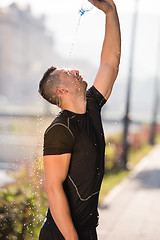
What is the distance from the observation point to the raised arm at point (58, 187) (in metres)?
2.23

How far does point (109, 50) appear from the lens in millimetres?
2820

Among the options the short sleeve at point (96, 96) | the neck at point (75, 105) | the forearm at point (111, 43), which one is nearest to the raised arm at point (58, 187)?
the neck at point (75, 105)

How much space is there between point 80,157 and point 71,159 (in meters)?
0.05

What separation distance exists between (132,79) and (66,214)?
1359cm

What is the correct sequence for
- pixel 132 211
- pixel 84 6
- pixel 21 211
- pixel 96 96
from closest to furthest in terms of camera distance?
1. pixel 96 96
2. pixel 84 6
3. pixel 21 211
4. pixel 132 211

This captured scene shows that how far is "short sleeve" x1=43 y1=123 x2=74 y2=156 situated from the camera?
7.36ft

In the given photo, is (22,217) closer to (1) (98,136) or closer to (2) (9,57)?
(1) (98,136)

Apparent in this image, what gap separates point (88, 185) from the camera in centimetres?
235

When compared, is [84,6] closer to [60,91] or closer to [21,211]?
[60,91]

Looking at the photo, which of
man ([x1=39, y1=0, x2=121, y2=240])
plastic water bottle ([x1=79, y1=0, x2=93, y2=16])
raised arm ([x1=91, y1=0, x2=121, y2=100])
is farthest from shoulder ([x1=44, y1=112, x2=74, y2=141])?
plastic water bottle ([x1=79, y1=0, x2=93, y2=16])

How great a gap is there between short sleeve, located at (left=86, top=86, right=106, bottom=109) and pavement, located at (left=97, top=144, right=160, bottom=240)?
423 cm

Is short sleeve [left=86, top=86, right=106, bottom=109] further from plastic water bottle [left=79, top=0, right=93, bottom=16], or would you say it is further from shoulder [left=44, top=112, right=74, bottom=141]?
plastic water bottle [left=79, top=0, right=93, bottom=16]

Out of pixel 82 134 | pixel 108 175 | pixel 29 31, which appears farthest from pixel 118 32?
pixel 29 31

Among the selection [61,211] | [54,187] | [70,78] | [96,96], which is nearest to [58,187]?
[54,187]
